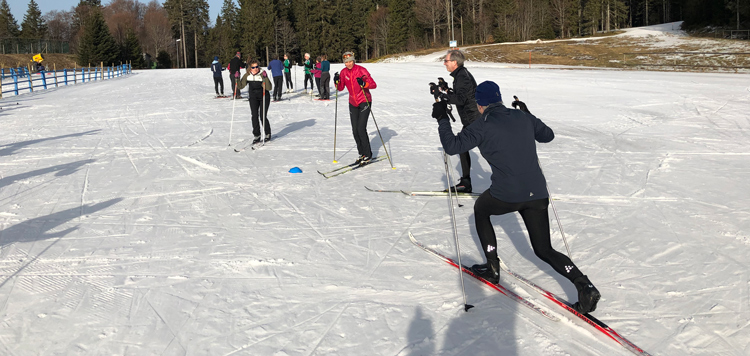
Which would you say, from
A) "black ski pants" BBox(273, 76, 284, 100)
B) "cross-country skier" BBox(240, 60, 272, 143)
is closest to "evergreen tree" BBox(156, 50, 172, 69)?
"black ski pants" BBox(273, 76, 284, 100)

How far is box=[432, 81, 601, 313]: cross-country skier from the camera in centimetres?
356

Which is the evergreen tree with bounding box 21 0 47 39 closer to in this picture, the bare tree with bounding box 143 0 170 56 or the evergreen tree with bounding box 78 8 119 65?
the bare tree with bounding box 143 0 170 56

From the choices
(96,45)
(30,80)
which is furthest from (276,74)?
(96,45)

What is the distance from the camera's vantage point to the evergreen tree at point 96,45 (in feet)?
202

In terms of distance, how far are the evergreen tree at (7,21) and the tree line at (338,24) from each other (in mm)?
202

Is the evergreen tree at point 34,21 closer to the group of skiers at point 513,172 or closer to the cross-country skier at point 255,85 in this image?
the cross-country skier at point 255,85

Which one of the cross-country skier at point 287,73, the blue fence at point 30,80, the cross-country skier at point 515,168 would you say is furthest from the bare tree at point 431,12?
the cross-country skier at point 515,168

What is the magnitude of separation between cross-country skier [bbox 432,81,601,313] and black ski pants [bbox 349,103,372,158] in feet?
15.5

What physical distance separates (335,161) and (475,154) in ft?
8.02

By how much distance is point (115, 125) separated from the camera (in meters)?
13.9

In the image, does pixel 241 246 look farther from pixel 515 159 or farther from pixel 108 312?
pixel 515 159

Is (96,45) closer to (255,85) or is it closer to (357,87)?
(255,85)

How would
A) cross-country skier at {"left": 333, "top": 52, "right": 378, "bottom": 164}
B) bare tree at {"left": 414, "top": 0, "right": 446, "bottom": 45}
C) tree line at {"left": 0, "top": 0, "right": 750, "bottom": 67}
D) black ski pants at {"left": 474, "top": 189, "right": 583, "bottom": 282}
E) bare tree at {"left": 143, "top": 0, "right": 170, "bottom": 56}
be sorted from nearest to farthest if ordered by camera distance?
1. black ski pants at {"left": 474, "top": 189, "right": 583, "bottom": 282}
2. cross-country skier at {"left": 333, "top": 52, "right": 378, "bottom": 164}
3. tree line at {"left": 0, "top": 0, "right": 750, "bottom": 67}
4. bare tree at {"left": 414, "top": 0, "right": 446, "bottom": 45}
5. bare tree at {"left": 143, "top": 0, "right": 170, "bottom": 56}

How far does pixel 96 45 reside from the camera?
62812 mm
